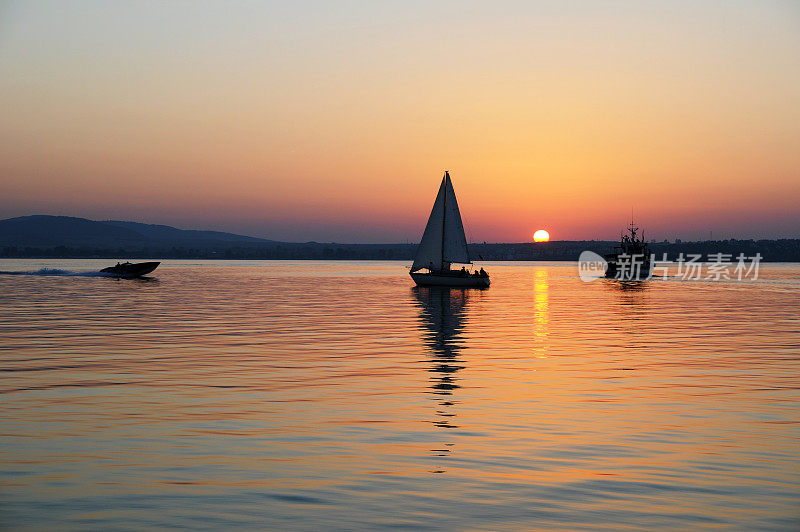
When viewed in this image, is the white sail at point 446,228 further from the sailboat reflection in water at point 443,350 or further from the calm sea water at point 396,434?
the calm sea water at point 396,434

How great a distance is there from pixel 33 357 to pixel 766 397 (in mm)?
27609

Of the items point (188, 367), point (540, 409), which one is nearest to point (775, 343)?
point (540, 409)

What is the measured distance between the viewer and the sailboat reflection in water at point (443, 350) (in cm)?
2084

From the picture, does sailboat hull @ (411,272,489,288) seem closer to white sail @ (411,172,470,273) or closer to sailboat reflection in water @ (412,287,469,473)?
white sail @ (411,172,470,273)

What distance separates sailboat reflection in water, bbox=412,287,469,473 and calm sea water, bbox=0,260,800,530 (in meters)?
0.16

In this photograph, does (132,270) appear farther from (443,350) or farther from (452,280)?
(443,350)

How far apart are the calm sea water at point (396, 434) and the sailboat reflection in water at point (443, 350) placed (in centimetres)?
16

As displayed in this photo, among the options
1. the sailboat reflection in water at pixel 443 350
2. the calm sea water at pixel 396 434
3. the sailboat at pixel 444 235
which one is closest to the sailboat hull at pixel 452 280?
the sailboat at pixel 444 235

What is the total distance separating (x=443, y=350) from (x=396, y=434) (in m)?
19.1

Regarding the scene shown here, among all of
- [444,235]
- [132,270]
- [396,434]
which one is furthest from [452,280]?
[396,434]

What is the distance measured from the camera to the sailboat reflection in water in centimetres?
2084

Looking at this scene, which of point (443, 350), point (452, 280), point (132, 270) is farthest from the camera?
point (132, 270)

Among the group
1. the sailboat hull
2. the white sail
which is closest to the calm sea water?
the white sail

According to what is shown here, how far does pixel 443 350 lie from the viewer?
37.6m
